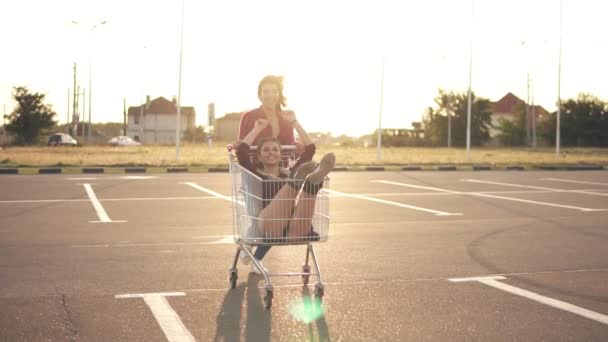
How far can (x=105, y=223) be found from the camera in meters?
10.7

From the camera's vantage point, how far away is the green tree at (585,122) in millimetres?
75375

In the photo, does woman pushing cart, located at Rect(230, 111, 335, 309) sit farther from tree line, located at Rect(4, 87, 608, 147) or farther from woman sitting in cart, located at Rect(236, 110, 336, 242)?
tree line, located at Rect(4, 87, 608, 147)

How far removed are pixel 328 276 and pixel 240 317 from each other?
1.62m

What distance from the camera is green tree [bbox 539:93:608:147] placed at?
75.4 m

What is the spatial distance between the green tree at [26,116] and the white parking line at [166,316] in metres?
66.5

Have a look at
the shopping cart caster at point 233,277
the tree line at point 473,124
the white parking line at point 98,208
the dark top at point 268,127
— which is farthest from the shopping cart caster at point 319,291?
the tree line at point 473,124

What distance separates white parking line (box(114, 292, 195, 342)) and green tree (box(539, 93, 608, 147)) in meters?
74.9

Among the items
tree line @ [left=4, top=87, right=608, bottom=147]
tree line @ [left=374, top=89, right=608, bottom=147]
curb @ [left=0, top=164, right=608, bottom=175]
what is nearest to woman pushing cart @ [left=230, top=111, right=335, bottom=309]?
curb @ [left=0, top=164, right=608, bottom=175]

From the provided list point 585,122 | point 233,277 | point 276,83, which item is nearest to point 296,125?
point 276,83

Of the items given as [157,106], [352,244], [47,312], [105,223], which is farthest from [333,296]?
[157,106]

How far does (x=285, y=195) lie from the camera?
18.5 feet

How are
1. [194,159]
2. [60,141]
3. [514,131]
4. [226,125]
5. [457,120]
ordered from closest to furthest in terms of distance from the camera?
[194,159] < [60,141] < [514,131] < [457,120] < [226,125]

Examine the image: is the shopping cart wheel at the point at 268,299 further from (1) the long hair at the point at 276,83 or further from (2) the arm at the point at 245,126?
(1) the long hair at the point at 276,83

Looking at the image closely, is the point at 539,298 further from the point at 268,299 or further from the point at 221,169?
the point at 221,169
